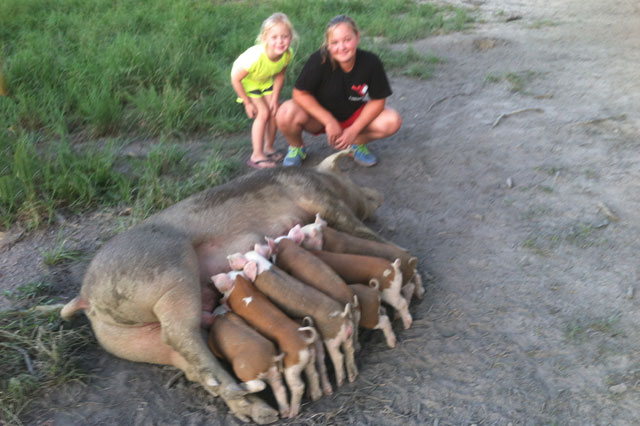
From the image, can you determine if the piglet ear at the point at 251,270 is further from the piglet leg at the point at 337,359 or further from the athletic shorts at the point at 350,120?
the athletic shorts at the point at 350,120

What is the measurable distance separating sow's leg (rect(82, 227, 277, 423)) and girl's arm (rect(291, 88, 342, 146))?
1884 millimetres

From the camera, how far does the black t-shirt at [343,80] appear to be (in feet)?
14.5

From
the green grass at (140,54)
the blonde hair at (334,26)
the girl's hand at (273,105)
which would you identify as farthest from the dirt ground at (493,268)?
the green grass at (140,54)

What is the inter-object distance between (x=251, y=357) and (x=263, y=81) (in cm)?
284

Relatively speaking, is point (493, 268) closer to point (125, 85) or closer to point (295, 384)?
point (295, 384)

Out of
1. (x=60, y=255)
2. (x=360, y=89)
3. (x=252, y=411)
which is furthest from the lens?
(x=360, y=89)

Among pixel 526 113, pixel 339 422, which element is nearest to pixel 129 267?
pixel 339 422

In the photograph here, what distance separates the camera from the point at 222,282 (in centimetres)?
282

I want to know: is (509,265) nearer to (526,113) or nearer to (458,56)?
(526,113)

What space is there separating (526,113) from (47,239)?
4315mm

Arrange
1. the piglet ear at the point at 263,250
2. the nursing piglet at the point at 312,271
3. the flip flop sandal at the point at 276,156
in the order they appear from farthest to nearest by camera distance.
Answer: the flip flop sandal at the point at 276,156 < the piglet ear at the point at 263,250 < the nursing piglet at the point at 312,271

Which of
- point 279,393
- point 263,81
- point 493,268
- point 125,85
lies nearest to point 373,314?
point 279,393

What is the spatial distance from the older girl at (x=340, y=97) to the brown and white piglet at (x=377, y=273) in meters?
1.47

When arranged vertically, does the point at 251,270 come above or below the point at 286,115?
below
